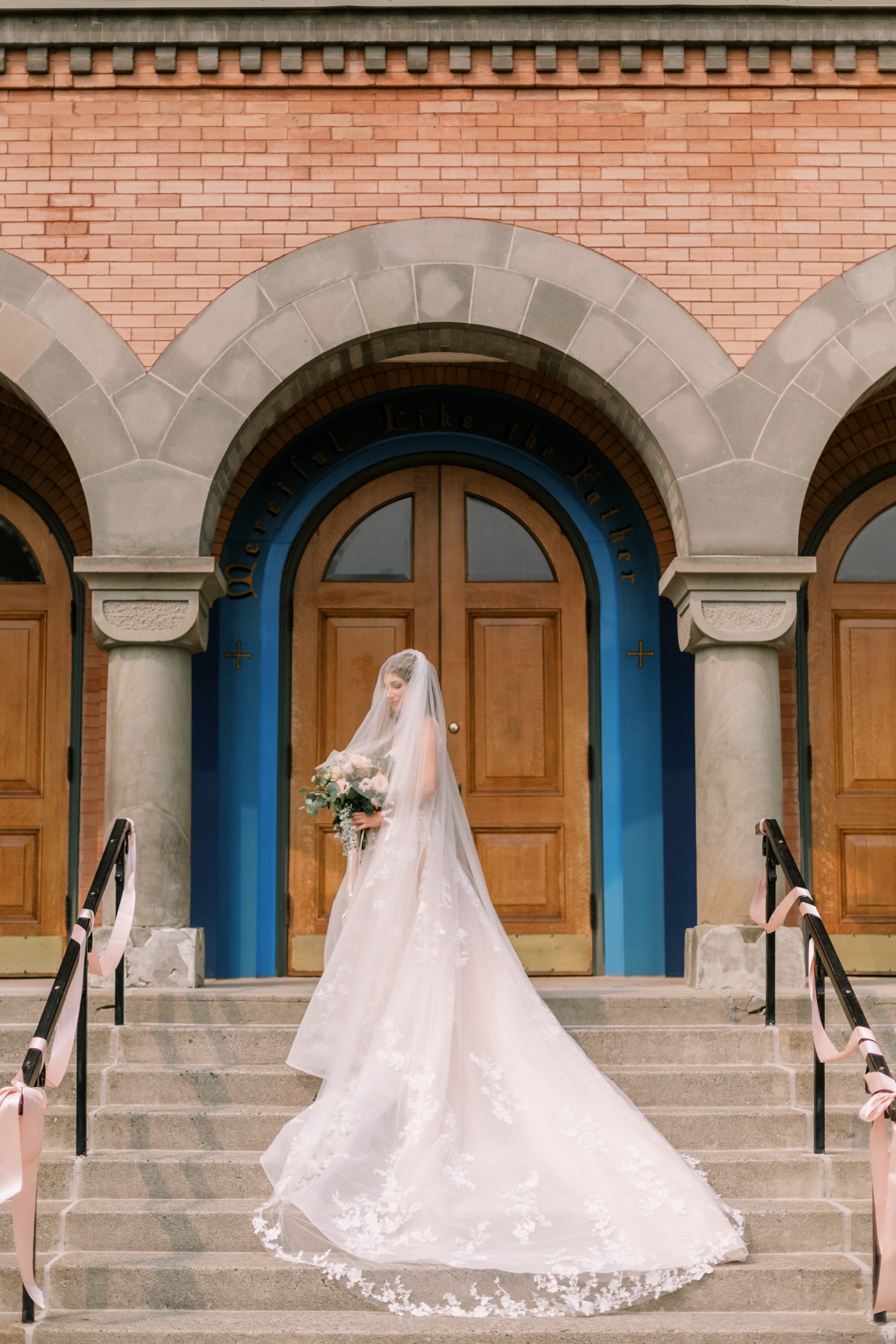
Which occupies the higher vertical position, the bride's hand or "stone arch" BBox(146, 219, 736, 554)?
"stone arch" BBox(146, 219, 736, 554)

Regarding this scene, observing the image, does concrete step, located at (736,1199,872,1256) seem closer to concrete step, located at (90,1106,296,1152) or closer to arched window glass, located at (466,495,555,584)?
concrete step, located at (90,1106,296,1152)

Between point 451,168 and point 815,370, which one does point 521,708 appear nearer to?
point 815,370

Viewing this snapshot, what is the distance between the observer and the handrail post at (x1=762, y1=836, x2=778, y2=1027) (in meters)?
6.25

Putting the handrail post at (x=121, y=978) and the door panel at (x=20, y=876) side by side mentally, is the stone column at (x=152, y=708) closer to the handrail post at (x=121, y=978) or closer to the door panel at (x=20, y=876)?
the handrail post at (x=121, y=978)

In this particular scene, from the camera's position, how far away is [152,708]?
23.2ft

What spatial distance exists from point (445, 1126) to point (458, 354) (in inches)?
192

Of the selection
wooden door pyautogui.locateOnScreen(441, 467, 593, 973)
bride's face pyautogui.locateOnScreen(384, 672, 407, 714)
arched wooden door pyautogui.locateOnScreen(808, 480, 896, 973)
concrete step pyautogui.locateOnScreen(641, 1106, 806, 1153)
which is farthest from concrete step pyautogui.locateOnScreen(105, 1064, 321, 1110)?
arched wooden door pyautogui.locateOnScreen(808, 480, 896, 973)

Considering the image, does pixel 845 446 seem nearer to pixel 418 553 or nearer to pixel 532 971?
pixel 418 553

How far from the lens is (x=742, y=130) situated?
748cm

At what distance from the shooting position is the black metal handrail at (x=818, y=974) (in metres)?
4.60

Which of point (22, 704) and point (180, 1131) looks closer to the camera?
point (180, 1131)

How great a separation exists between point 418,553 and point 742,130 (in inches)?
119

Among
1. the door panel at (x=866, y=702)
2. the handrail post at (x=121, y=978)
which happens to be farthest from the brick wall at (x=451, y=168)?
the handrail post at (x=121, y=978)

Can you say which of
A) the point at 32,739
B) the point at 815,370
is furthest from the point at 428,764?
the point at 32,739
